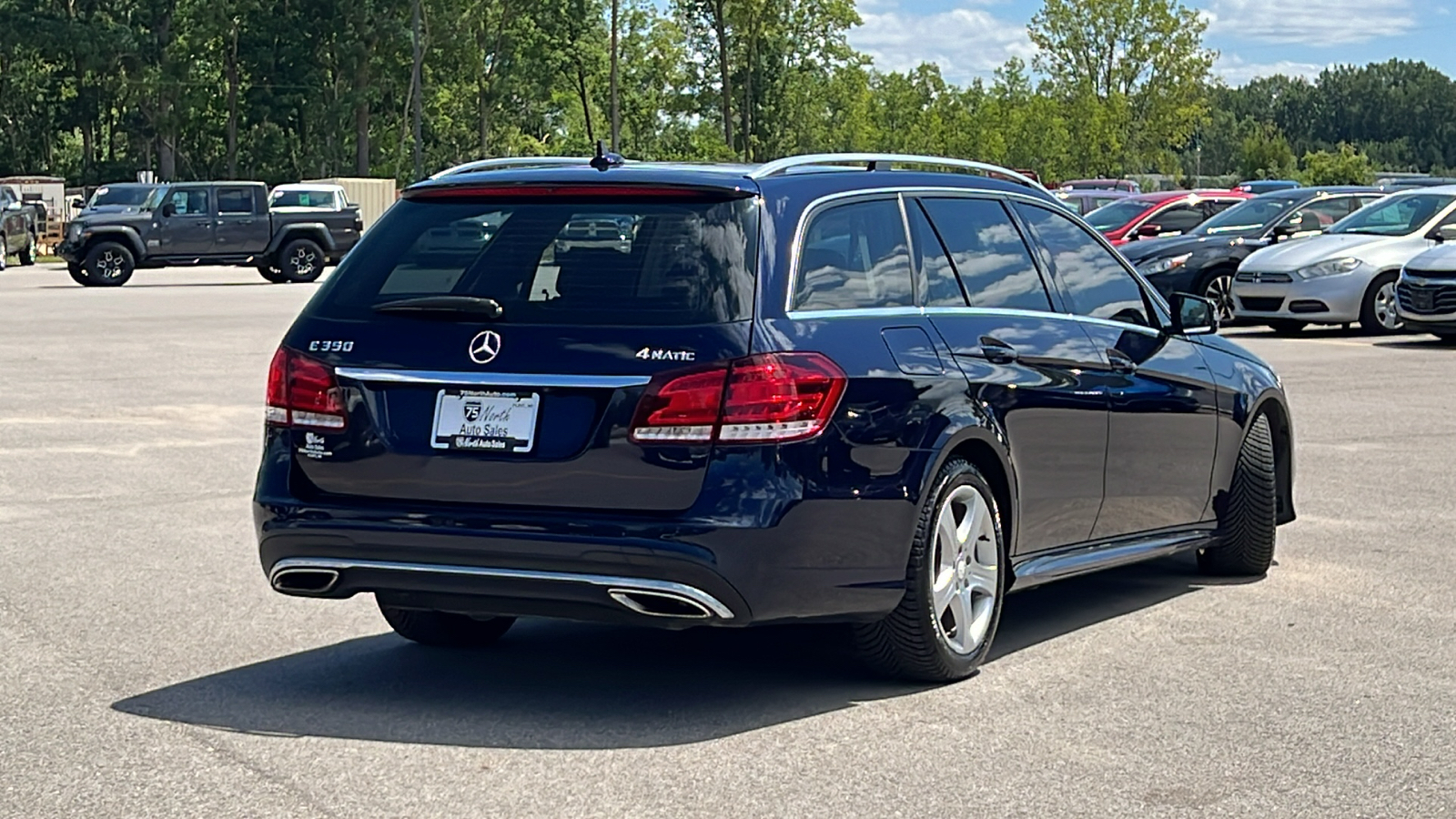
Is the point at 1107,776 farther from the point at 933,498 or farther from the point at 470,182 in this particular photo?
the point at 470,182

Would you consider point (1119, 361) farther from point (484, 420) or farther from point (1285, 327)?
point (1285, 327)

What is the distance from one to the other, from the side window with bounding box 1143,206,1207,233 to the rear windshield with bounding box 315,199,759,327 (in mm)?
22572

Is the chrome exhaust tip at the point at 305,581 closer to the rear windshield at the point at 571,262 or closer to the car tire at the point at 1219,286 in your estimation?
the rear windshield at the point at 571,262

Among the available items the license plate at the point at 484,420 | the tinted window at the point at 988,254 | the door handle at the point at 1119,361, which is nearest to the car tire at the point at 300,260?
the door handle at the point at 1119,361

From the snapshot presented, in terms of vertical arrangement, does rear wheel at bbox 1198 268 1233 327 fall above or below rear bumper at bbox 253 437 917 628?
below

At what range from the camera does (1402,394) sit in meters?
16.1

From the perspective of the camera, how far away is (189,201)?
38.0 meters

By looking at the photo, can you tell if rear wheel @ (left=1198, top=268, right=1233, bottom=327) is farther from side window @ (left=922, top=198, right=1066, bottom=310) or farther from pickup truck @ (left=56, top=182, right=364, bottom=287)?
pickup truck @ (left=56, top=182, right=364, bottom=287)

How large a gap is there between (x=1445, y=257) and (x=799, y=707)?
16.4 metres

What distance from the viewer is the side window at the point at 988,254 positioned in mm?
6715

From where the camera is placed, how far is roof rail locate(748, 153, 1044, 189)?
620 centimetres

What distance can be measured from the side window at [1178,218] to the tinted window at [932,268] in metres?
21.8

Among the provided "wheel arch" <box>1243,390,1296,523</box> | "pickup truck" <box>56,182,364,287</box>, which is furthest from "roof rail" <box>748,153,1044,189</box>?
"pickup truck" <box>56,182,364,287</box>

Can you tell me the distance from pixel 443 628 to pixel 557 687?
706mm
